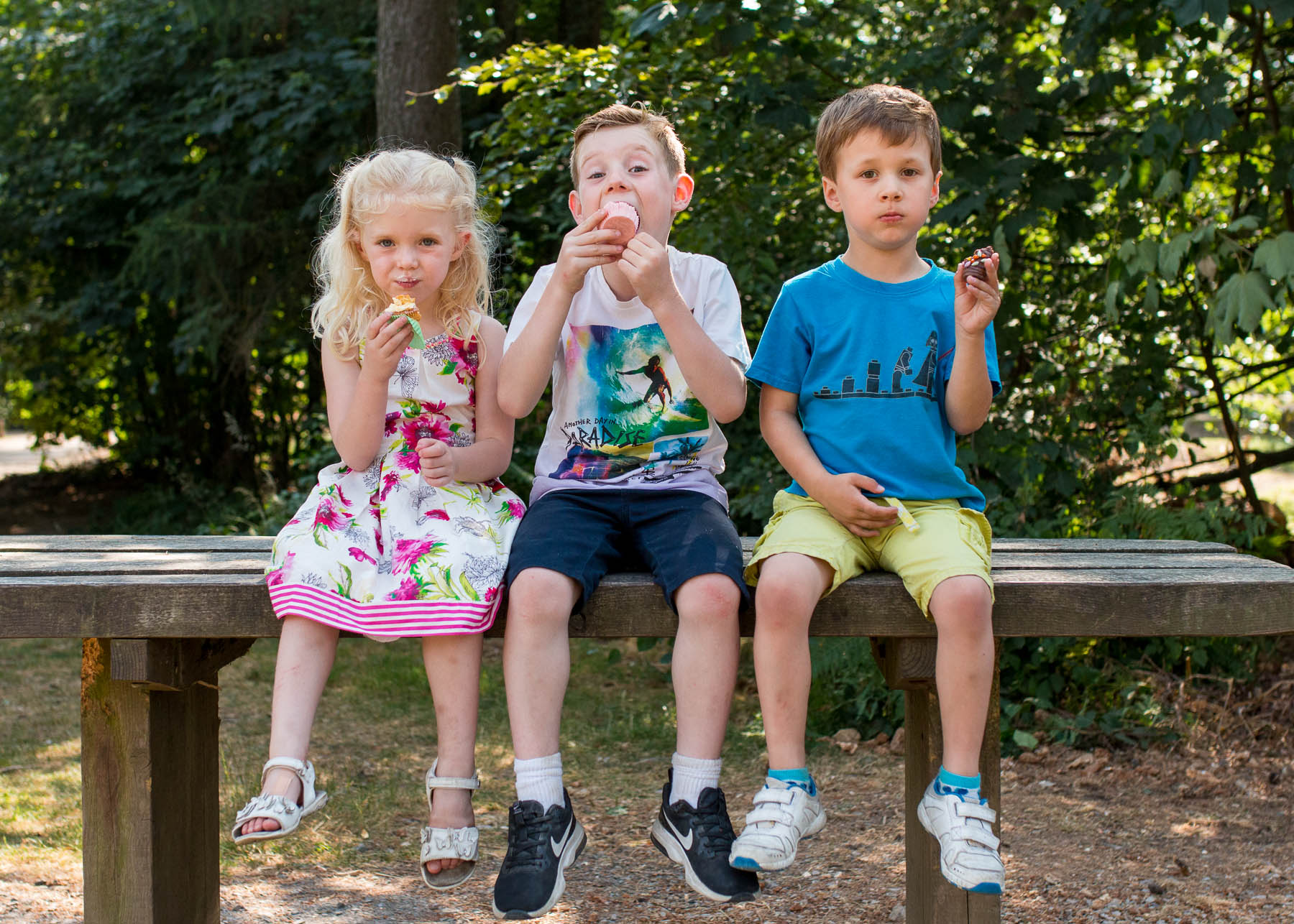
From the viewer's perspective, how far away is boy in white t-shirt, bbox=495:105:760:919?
6.69ft

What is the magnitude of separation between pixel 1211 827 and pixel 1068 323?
6.14 ft

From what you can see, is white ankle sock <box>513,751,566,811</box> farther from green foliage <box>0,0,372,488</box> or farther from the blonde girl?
green foliage <box>0,0,372,488</box>

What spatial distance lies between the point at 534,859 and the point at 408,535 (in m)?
0.66

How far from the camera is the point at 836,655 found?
4.11 meters

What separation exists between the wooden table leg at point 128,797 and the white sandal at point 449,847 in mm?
627

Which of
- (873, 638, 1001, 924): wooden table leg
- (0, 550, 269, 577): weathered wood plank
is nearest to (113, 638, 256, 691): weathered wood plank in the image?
(0, 550, 269, 577): weathered wood plank

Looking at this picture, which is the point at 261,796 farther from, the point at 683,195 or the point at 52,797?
the point at 52,797

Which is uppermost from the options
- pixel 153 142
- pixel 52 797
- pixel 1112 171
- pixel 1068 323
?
pixel 153 142

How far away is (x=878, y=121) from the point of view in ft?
7.37

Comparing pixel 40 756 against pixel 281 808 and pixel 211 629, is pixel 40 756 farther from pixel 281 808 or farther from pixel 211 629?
pixel 281 808

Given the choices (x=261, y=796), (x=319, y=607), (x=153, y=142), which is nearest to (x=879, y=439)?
(x=319, y=607)

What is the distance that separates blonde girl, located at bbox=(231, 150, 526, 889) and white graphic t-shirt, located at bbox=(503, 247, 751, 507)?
6.3 inches

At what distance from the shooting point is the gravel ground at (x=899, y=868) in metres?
2.91

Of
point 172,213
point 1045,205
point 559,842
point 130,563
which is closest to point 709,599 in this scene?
point 559,842
